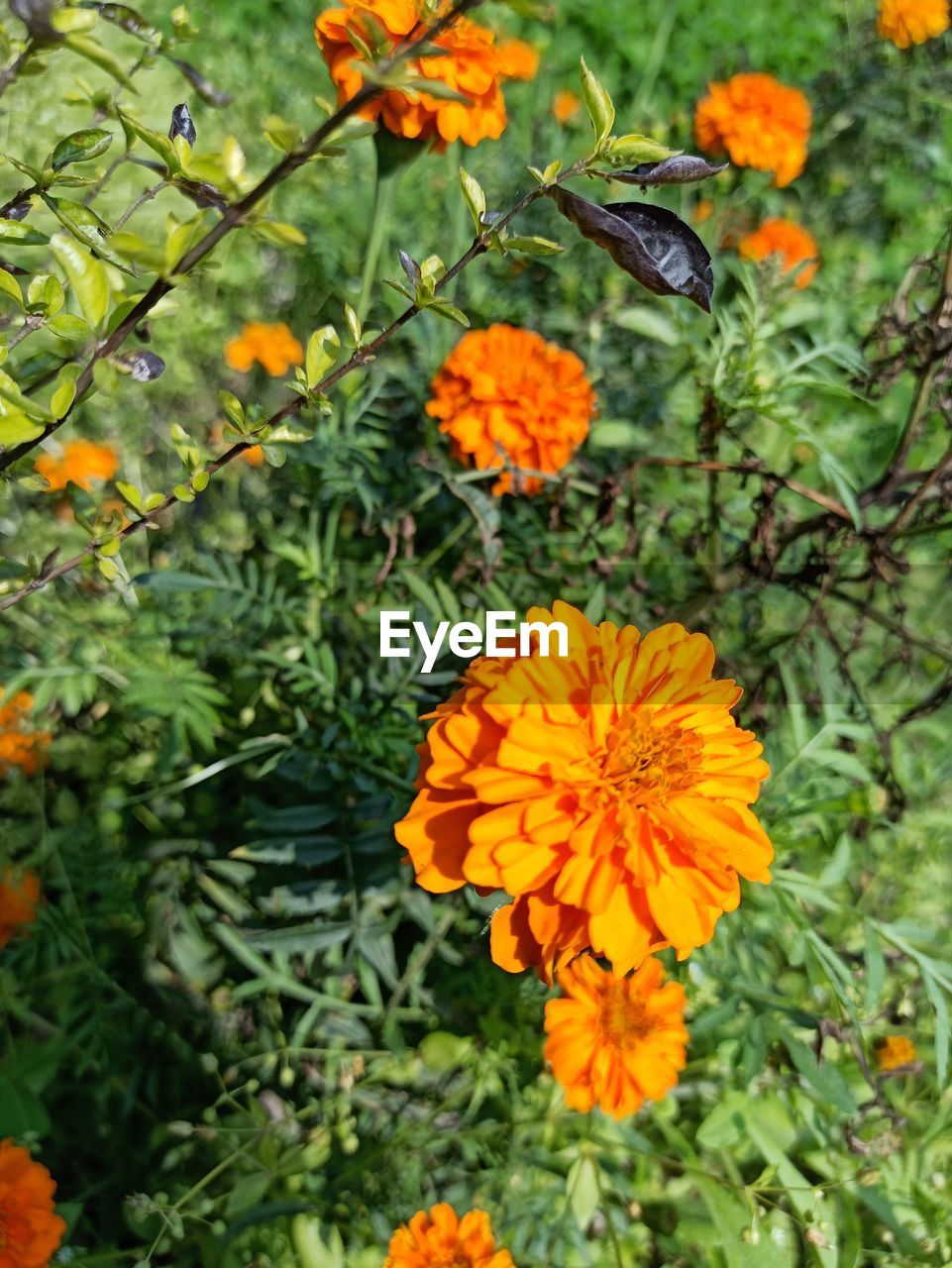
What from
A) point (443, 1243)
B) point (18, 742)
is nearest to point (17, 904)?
point (18, 742)

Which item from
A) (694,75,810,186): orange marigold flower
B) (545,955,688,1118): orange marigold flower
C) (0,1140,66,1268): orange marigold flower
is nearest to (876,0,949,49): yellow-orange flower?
(694,75,810,186): orange marigold flower

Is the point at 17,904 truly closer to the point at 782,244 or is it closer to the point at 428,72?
the point at 428,72

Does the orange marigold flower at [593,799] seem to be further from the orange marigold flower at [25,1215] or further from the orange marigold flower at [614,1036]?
the orange marigold flower at [25,1215]

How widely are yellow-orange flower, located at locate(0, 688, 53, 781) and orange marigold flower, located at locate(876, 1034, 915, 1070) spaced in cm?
127

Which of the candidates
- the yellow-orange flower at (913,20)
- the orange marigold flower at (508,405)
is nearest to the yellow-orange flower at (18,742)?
the orange marigold flower at (508,405)

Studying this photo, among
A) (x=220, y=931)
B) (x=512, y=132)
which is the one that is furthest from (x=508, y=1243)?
(x=512, y=132)

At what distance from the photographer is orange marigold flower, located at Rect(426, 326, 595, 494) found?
126cm

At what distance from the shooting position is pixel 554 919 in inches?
28.5

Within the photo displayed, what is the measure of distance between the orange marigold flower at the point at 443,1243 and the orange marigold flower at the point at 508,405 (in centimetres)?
85

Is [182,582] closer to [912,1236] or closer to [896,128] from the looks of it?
[912,1236]

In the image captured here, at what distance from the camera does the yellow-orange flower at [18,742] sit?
4.55 feet

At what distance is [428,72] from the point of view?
0.90m

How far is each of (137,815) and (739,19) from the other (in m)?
3.10

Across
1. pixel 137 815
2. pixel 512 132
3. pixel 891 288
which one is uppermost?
pixel 512 132
